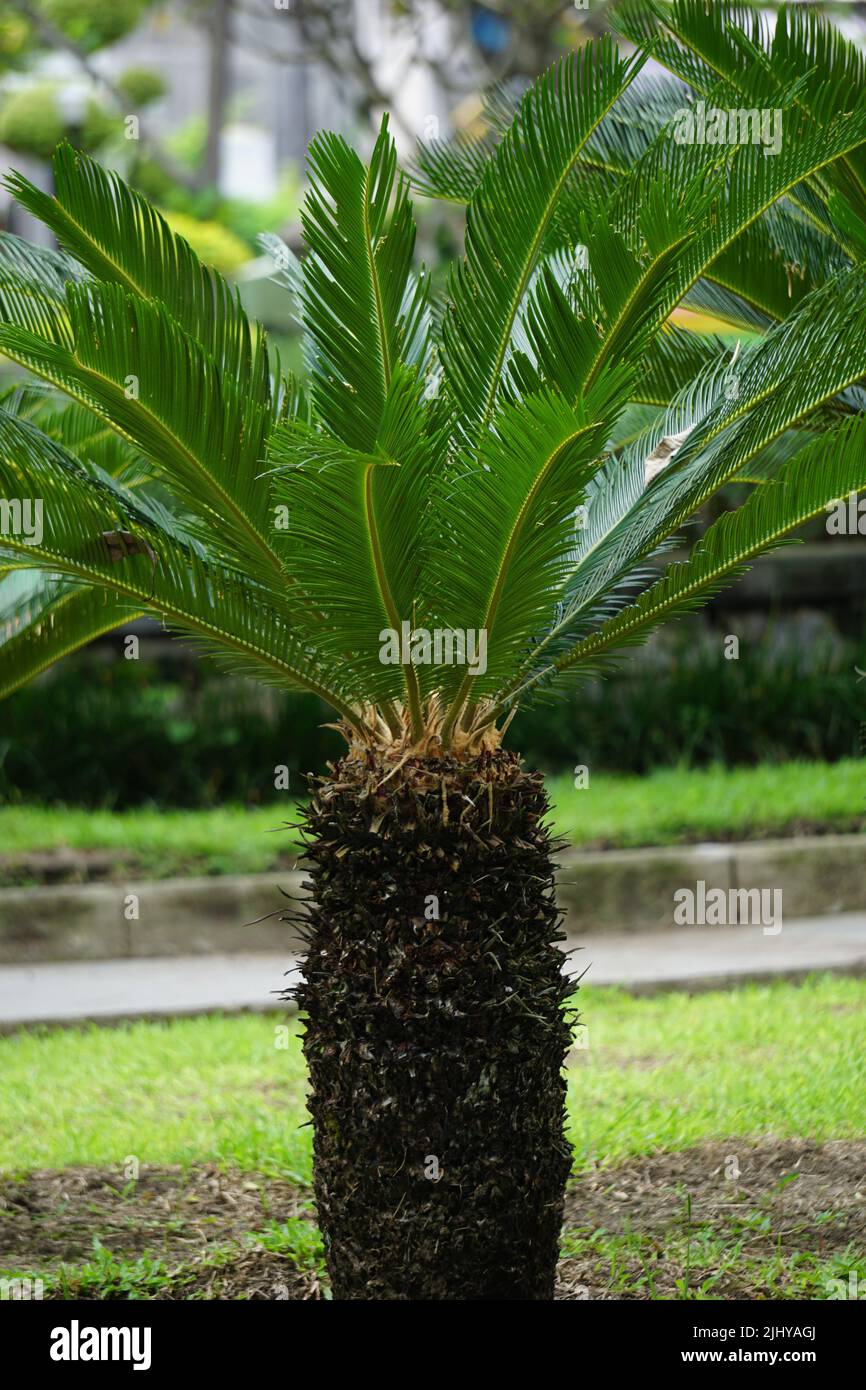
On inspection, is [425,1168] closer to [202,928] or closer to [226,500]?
[226,500]

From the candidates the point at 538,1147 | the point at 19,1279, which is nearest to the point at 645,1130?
the point at 538,1147

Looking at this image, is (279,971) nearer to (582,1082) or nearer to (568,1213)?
(582,1082)

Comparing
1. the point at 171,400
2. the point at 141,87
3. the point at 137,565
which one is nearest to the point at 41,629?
the point at 137,565

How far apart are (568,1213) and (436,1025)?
115 cm

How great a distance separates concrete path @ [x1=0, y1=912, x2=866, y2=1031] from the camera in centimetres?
578

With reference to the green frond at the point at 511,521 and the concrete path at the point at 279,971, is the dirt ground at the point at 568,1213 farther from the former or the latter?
the concrete path at the point at 279,971

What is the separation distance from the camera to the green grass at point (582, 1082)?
421 cm

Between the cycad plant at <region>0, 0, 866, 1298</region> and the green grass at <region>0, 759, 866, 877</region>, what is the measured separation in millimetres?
3591

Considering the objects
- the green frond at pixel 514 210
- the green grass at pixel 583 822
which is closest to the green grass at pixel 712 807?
the green grass at pixel 583 822

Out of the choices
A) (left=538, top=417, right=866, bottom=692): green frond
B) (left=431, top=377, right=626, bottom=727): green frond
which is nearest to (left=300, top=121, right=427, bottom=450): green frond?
(left=431, top=377, right=626, bottom=727): green frond

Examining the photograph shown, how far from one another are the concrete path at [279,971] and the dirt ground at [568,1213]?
1.70m

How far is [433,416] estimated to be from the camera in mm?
3068

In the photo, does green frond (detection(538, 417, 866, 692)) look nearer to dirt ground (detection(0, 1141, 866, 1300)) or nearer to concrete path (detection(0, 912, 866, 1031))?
dirt ground (detection(0, 1141, 866, 1300))

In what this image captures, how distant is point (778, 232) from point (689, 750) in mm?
4299
